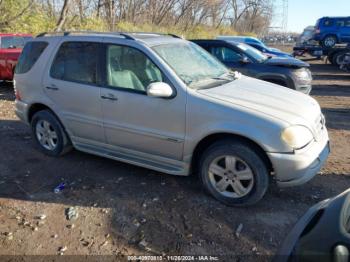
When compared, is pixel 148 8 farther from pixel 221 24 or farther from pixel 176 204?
pixel 176 204

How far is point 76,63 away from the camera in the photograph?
4.62 metres

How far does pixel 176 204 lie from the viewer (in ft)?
12.8

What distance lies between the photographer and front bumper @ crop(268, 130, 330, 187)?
3387mm

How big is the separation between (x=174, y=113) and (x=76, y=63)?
1688mm

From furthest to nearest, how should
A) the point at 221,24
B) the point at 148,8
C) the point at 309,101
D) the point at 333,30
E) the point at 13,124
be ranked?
1. the point at 221,24
2. the point at 148,8
3. the point at 333,30
4. the point at 13,124
5. the point at 309,101

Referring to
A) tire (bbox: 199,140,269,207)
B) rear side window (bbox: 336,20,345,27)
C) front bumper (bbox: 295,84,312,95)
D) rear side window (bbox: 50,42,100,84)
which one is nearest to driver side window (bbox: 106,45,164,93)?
rear side window (bbox: 50,42,100,84)

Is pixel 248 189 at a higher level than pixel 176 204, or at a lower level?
higher

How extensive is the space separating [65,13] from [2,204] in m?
14.5

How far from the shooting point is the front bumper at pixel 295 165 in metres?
3.39

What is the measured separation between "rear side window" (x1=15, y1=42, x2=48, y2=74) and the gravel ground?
1.34 m

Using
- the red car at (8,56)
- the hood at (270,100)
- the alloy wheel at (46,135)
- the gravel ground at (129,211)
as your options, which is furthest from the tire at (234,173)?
the red car at (8,56)

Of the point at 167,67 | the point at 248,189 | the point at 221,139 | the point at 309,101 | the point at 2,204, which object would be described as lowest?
the point at 2,204

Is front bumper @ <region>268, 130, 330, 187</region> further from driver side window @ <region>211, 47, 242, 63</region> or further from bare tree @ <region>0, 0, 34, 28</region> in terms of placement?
bare tree @ <region>0, 0, 34, 28</region>

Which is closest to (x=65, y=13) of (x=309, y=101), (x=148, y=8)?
(x=148, y=8)
